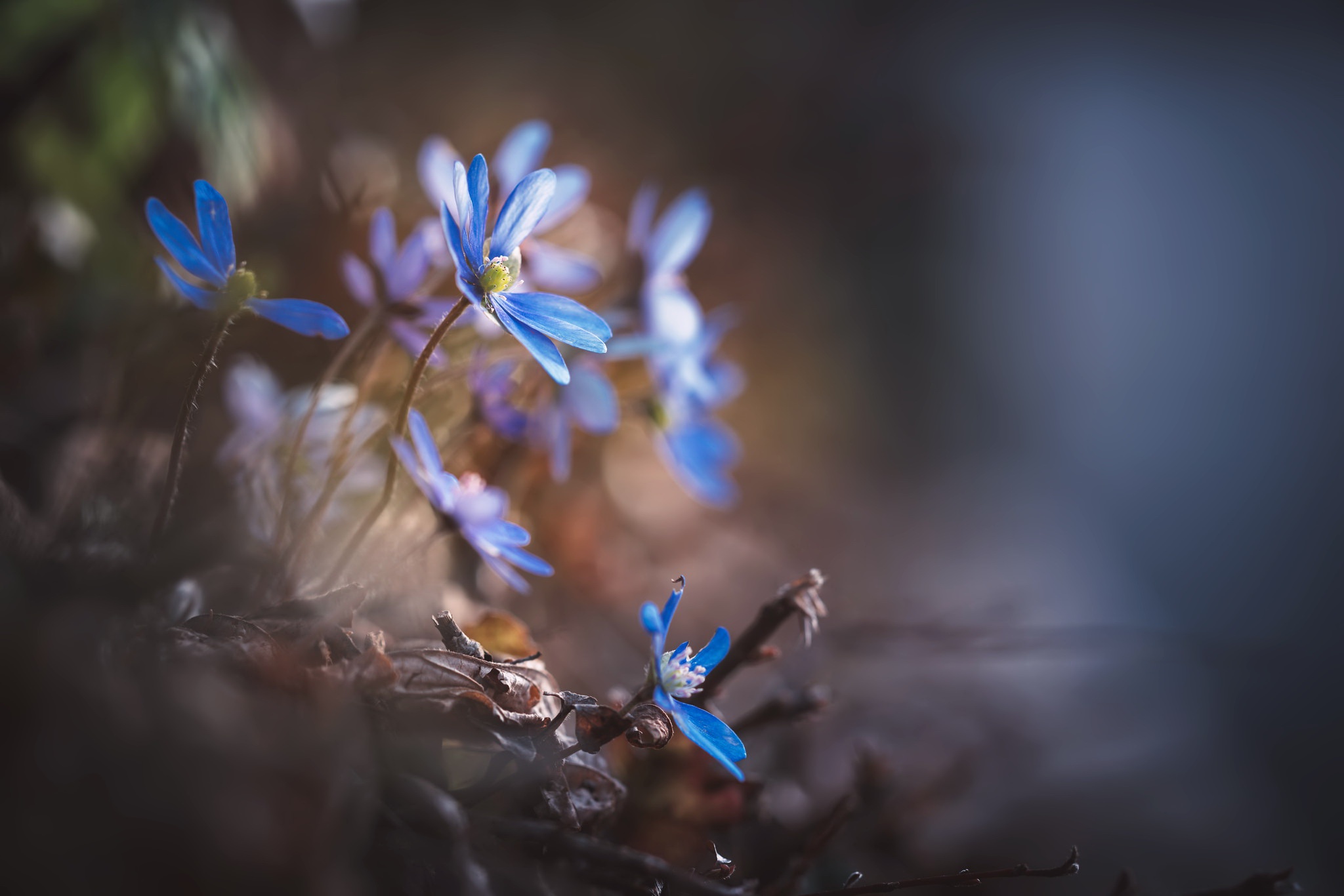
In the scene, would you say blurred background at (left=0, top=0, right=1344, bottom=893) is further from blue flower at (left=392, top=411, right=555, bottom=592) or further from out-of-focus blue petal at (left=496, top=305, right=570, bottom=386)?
out-of-focus blue petal at (left=496, top=305, right=570, bottom=386)

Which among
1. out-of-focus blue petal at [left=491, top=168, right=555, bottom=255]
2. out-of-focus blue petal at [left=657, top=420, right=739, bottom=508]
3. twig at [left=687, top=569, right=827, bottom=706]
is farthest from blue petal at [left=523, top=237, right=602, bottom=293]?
twig at [left=687, top=569, right=827, bottom=706]

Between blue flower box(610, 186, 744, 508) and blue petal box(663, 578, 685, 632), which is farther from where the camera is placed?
blue flower box(610, 186, 744, 508)

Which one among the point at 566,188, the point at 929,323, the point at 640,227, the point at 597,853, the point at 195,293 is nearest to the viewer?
the point at 597,853

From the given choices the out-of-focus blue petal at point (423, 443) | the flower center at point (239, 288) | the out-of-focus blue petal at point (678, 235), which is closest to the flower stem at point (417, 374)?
the out-of-focus blue petal at point (423, 443)

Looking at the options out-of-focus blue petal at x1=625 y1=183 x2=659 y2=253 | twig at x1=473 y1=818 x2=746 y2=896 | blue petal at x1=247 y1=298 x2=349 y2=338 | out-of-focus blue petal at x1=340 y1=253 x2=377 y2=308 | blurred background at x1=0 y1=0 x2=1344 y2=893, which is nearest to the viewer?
twig at x1=473 y1=818 x2=746 y2=896

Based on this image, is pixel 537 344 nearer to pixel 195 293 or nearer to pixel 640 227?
pixel 195 293

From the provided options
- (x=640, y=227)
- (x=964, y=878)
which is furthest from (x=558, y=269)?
(x=964, y=878)

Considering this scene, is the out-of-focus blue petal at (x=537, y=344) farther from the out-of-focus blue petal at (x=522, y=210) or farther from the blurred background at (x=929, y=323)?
the blurred background at (x=929, y=323)
